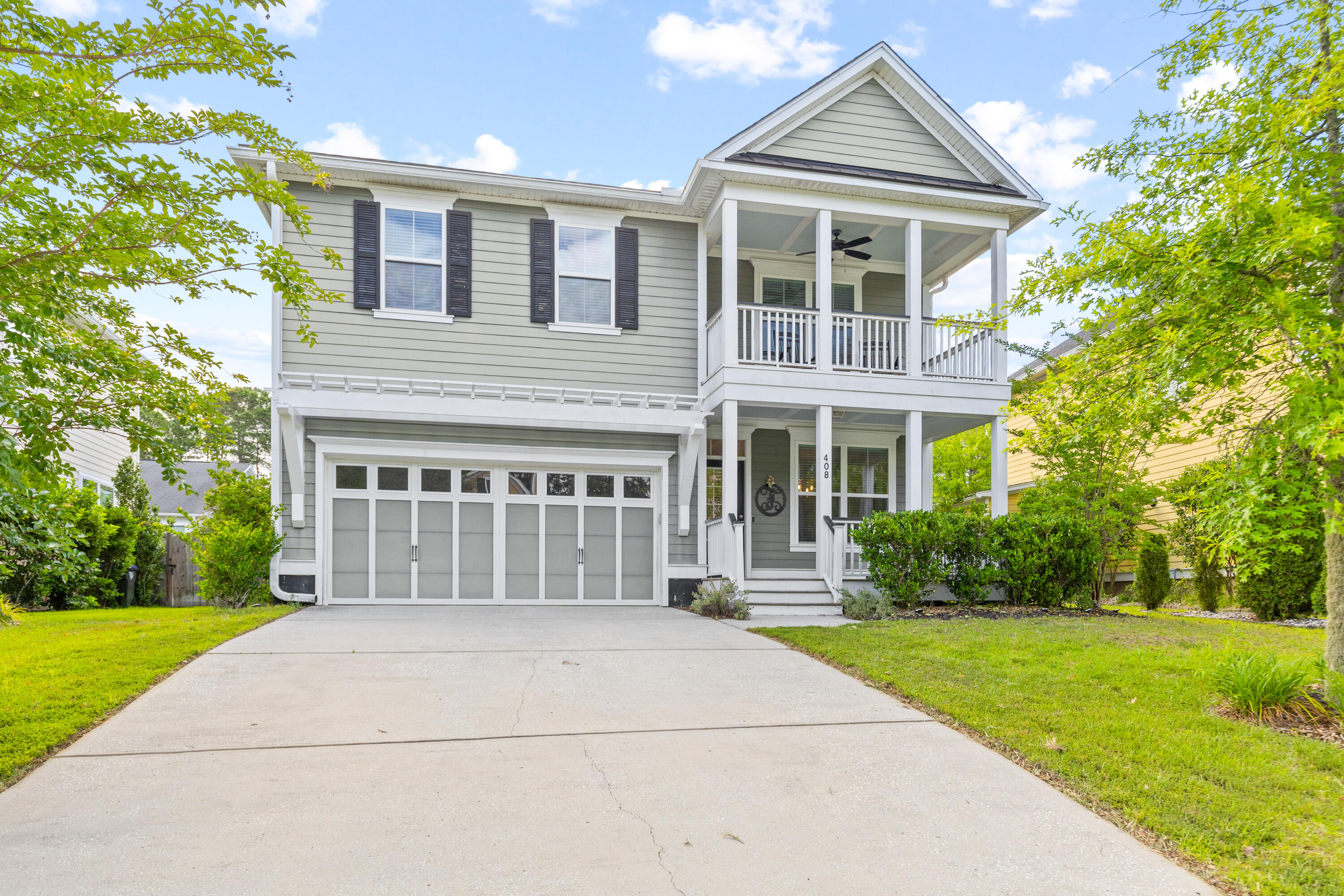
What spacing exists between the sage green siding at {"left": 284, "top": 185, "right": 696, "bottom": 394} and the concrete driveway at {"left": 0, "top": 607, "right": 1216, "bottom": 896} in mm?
5970

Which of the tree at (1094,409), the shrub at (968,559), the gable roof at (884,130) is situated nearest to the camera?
the tree at (1094,409)

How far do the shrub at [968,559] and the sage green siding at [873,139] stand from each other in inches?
207

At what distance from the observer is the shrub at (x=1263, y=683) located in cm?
502

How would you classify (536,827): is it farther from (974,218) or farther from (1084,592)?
(974,218)

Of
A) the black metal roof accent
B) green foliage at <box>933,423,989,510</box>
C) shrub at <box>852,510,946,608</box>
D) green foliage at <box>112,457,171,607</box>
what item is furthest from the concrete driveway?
green foliage at <box>933,423,989,510</box>

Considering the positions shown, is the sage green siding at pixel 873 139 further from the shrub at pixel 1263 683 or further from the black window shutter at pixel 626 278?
the shrub at pixel 1263 683

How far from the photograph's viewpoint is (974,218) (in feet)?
38.9

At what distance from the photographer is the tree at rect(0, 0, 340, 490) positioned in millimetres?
3990

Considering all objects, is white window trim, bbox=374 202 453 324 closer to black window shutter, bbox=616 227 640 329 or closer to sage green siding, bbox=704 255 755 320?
black window shutter, bbox=616 227 640 329

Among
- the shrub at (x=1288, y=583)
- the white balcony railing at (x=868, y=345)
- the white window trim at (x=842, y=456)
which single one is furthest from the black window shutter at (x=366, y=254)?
the shrub at (x=1288, y=583)

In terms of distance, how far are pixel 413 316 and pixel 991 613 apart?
8.67 meters

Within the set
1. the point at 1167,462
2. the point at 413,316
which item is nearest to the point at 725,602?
the point at 413,316

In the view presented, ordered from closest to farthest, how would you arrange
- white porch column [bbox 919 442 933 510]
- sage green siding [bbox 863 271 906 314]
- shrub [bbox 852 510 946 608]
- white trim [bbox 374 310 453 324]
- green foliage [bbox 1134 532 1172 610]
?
1. shrub [bbox 852 510 946 608]
2. white trim [bbox 374 310 453 324]
3. white porch column [bbox 919 442 933 510]
4. green foliage [bbox 1134 532 1172 610]
5. sage green siding [bbox 863 271 906 314]

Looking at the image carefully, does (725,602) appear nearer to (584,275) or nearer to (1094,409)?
(584,275)
